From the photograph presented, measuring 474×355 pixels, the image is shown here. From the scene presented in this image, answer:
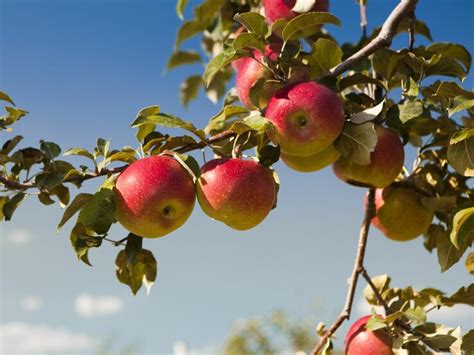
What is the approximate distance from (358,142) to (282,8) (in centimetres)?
67

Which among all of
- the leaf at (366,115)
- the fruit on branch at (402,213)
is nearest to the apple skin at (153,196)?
the leaf at (366,115)

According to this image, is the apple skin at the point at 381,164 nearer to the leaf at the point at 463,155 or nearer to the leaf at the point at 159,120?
the leaf at the point at 463,155

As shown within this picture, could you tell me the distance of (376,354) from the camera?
1.62 metres

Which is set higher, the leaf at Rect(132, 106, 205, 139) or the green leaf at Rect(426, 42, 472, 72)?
the green leaf at Rect(426, 42, 472, 72)

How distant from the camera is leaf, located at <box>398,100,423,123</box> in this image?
61.5 inches

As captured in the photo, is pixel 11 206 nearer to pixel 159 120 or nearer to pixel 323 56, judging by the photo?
pixel 159 120

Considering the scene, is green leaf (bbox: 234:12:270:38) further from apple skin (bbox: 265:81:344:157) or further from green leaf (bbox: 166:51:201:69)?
green leaf (bbox: 166:51:201:69)

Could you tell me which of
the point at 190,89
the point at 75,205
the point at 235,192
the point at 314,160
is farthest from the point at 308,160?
the point at 190,89

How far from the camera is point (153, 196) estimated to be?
1324 mm

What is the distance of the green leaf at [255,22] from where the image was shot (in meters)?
1.46

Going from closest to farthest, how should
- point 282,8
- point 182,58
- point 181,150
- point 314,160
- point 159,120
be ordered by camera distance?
1. point 159,120
2. point 181,150
3. point 314,160
4. point 282,8
5. point 182,58

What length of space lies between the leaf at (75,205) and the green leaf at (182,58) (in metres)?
1.43

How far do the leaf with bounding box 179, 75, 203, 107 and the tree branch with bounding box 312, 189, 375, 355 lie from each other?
1.16m

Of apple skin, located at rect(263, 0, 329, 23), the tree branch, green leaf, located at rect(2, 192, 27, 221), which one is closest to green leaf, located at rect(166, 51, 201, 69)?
apple skin, located at rect(263, 0, 329, 23)
